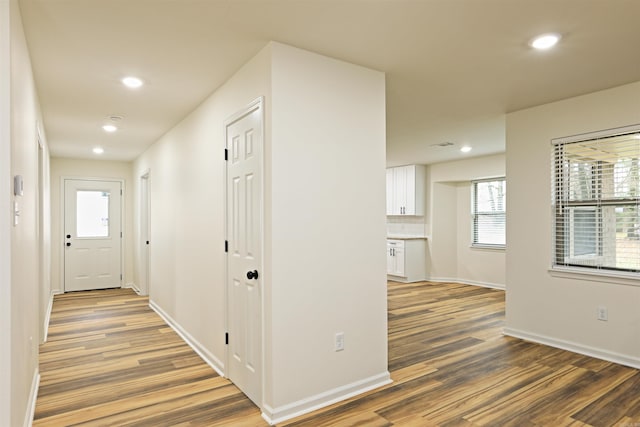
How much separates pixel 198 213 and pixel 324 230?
1680mm

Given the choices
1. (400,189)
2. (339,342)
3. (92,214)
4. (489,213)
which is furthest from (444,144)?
(92,214)

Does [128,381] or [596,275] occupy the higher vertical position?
[596,275]

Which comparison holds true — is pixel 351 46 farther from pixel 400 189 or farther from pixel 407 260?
pixel 400 189

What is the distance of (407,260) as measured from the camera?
26.5 feet

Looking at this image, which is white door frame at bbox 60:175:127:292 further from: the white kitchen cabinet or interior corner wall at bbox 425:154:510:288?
interior corner wall at bbox 425:154:510:288

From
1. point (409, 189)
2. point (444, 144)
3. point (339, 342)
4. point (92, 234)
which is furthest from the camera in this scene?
point (409, 189)

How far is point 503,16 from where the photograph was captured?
2.30 metres

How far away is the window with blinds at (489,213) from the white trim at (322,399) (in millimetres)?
5250

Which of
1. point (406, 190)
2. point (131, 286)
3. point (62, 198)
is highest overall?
point (406, 190)

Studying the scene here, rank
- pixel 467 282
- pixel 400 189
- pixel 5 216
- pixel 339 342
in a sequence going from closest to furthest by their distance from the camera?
pixel 5 216 < pixel 339 342 < pixel 467 282 < pixel 400 189

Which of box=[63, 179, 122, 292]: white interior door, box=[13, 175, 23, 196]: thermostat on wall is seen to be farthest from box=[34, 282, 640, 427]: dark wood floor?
box=[63, 179, 122, 292]: white interior door

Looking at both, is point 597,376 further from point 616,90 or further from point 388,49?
point 388,49

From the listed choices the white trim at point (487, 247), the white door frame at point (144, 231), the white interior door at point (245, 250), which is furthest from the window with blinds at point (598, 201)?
the white door frame at point (144, 231)

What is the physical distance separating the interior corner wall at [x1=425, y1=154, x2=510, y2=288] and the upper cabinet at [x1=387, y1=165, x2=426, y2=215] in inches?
8.2
